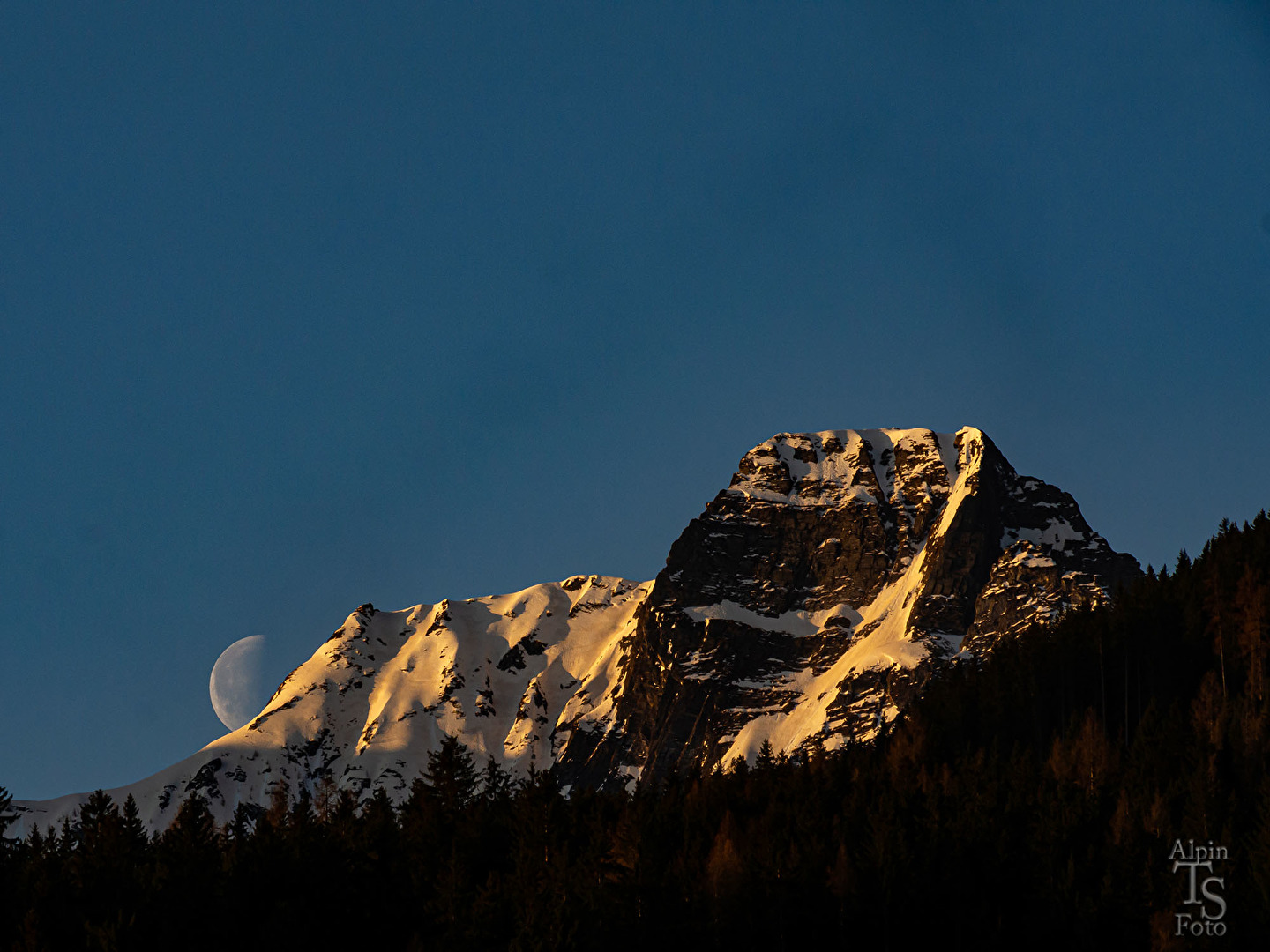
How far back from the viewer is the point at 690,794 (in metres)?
111

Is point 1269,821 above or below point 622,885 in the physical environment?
above

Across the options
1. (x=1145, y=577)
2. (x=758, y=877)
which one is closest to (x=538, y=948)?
(x=758, y=877)

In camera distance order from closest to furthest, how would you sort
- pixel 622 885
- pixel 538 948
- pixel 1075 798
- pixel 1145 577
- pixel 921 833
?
1. pixel 538 948
2. pixel 622 885
3. pixel 921 833
4. pixel 1075 798
5. pixel 1145 577

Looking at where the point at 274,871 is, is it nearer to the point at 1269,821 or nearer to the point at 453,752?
the point at 453,752

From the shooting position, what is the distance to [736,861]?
83.2 m

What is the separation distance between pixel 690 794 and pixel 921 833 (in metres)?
27.1

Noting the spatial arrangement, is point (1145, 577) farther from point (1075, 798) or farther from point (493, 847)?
point (493, 847)

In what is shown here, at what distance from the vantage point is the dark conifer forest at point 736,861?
76062mm

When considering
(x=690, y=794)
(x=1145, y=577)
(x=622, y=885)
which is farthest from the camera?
(x=1145, y=577)

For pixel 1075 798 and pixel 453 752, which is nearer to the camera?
pixel 1075 798

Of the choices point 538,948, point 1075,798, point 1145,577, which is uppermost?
point 1145,577

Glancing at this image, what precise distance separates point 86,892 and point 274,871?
30.7ft

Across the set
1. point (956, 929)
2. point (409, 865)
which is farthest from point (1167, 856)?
point (409, 865)

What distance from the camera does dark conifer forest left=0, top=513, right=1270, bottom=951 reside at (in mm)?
76062
